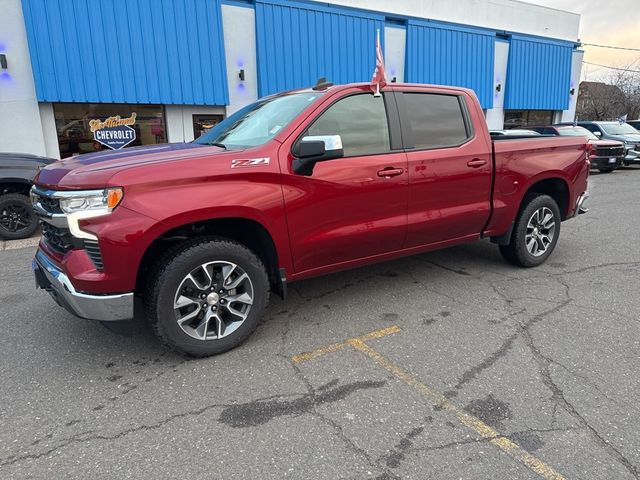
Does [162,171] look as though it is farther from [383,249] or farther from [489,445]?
[489,445]

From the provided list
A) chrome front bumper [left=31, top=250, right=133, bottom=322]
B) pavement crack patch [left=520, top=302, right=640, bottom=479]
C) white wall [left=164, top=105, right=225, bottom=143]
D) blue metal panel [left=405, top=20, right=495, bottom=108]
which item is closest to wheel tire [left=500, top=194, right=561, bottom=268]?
pavement crack patch [left=520, top=302, right=640, bottom=479]

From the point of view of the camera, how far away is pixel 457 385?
9.39ft

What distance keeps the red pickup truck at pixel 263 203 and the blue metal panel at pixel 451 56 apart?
13.0 meters

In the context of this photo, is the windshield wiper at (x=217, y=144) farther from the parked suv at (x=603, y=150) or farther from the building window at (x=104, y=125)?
the parked suv at (x=603, y=150)

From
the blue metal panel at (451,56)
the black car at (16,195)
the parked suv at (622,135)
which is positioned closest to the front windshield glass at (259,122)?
the black car at (16,195)

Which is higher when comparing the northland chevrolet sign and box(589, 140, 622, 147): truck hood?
the northland chevrolet sign

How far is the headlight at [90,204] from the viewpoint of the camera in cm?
276

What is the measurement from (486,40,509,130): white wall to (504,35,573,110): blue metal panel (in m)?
0.17

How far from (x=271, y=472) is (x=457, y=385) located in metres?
1.31

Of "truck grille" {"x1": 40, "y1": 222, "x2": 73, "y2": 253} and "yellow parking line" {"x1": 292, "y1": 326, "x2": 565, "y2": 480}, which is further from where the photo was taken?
"truck grille" {"x1": 40, "y1": 222, "x2": 73, "y2": 253}

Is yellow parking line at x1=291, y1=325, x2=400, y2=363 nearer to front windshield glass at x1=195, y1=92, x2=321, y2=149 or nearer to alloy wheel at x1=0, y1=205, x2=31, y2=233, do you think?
front windshield glass at x1=195, y1=92, x2=321, y2=149

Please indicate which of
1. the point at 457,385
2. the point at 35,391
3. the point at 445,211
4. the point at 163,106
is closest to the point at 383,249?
the point at 445,211

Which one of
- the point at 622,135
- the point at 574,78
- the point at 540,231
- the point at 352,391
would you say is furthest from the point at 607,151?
the point at 352,391

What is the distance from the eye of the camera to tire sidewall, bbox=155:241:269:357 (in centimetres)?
299
